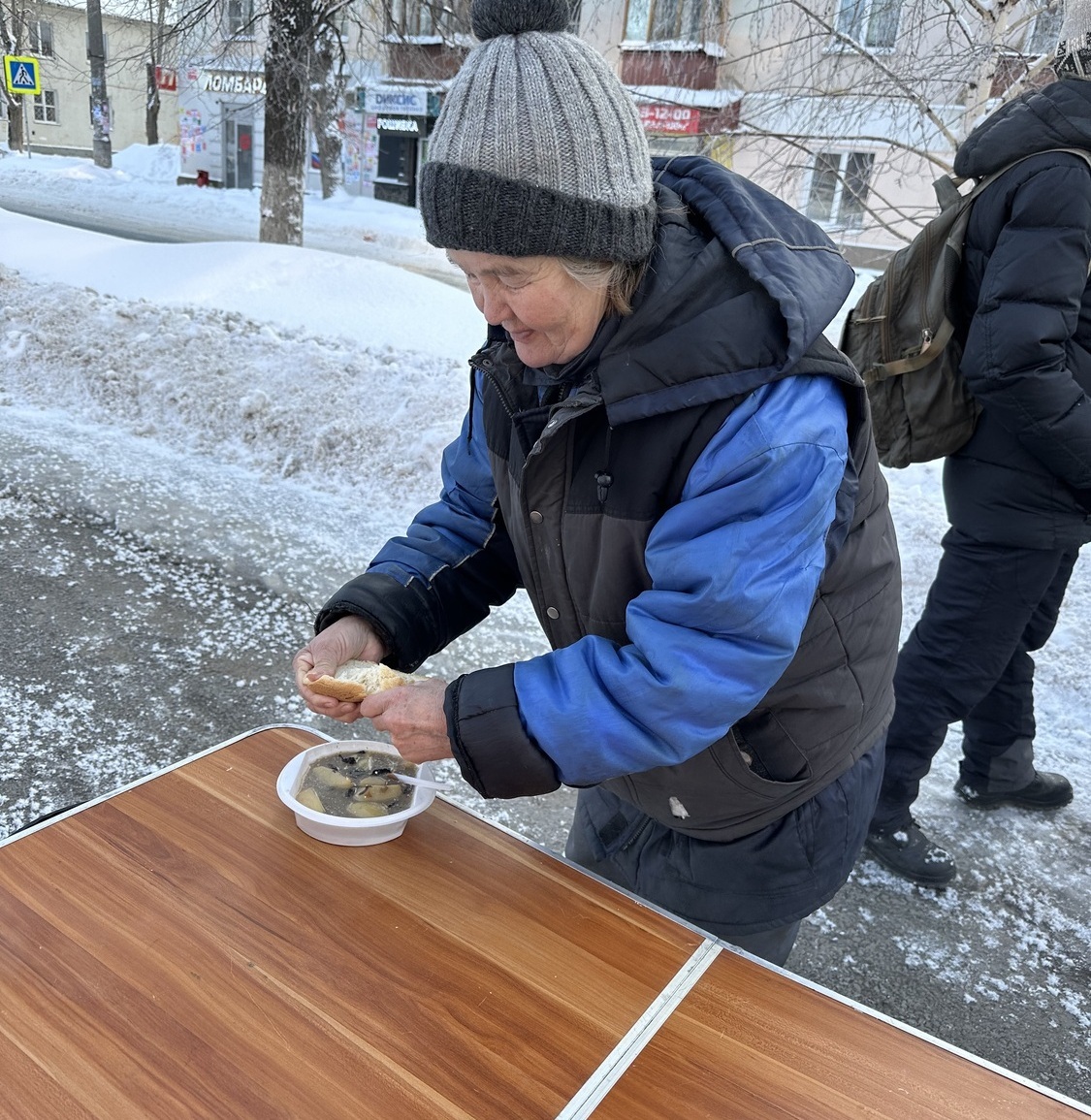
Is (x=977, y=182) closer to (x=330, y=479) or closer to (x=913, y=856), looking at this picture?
(x=913, y=856)

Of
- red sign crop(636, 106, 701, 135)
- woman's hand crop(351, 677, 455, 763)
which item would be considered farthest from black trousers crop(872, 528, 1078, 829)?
red sign crop(636, 106, 701, 135)

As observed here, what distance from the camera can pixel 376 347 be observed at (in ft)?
22.7

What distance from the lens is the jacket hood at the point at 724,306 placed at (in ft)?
4.07

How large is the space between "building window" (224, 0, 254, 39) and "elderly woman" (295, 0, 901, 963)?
949 centimetres

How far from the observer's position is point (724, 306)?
1.27 m

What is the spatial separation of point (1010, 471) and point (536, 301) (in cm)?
185

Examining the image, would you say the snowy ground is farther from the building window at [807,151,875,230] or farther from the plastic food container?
the building window at [807,151,875,230]

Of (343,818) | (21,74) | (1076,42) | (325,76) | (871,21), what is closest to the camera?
(343,818)

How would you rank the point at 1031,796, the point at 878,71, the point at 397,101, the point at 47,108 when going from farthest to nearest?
the point at 47,108
the point at 397,101
the point at 878,71
the point at 1031,796

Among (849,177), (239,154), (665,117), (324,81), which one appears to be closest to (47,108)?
(239,154)

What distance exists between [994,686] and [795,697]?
1906mm

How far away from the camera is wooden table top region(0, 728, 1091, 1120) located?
1.14 metres

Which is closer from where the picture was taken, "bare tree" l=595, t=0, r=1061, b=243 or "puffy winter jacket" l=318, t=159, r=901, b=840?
"puffy winter jacket" l=318, t=159, r=901, b=840

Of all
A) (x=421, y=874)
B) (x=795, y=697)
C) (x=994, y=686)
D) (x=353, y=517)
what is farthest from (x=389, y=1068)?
(x=353, y=517)
